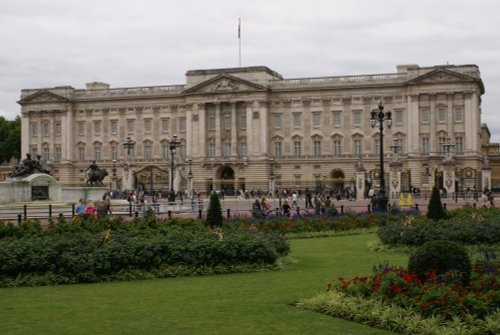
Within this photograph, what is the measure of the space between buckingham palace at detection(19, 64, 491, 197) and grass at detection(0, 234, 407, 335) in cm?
6056

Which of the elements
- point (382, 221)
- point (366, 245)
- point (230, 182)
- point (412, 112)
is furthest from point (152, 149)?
point (366, 245)

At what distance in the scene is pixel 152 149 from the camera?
97375 millimetres

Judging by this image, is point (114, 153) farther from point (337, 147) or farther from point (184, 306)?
point (184, 306)

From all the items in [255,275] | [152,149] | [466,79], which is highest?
[466,79]

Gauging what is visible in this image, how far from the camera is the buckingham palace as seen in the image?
84.4 m

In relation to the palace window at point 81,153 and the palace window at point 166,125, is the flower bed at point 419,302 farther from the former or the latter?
the palace window at point 81,153

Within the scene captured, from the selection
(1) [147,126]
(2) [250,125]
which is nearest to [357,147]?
(2) [250,125]

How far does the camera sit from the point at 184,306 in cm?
1384

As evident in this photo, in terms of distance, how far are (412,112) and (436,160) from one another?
612 cm

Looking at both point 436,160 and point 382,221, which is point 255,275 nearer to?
point 382,221

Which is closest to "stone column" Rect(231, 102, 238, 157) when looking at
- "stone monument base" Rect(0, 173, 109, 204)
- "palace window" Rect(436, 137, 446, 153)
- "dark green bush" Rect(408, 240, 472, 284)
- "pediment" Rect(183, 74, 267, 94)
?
"pediment" Rect(183, 74, 267, 94)

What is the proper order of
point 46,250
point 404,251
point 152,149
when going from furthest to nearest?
point 152,149 → point 404,251 → point 46,250

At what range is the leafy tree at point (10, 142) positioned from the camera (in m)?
119

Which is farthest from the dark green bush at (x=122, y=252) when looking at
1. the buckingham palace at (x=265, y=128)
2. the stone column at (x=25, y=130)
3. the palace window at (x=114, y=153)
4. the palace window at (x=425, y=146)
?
the stone column at (x=25, y=130)
